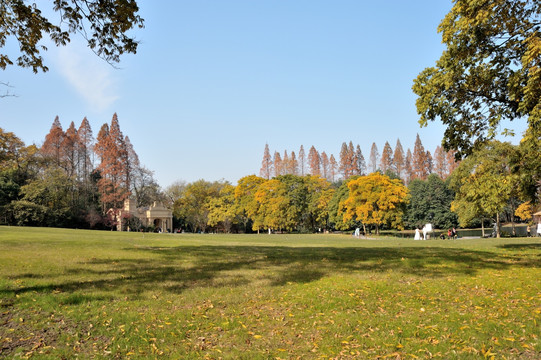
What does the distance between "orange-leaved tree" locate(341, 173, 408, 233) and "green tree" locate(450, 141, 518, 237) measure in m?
7.48

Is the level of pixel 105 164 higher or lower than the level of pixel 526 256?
higher

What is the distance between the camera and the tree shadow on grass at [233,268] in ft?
29.6

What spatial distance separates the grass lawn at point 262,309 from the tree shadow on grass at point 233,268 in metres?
0.06

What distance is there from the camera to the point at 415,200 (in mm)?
74438

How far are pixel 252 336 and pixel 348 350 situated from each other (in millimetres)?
1662

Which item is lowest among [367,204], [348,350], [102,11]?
[348,350]

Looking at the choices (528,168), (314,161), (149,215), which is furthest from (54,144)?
(314,161)

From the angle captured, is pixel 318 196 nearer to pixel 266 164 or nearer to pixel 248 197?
pixel 248 197

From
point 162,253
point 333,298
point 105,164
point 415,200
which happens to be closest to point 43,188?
point 105,164

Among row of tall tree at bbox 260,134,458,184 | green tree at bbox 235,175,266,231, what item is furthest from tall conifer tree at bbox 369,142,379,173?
green tree at bbox 235,175,266,231

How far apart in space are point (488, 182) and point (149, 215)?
52.9 metres

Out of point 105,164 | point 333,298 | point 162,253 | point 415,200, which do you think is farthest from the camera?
point 415,200

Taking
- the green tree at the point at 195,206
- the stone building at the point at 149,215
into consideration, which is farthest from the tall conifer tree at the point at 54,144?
the green tree at the point at 195,206

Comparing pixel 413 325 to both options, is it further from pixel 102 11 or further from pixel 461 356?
pixel 102 11
